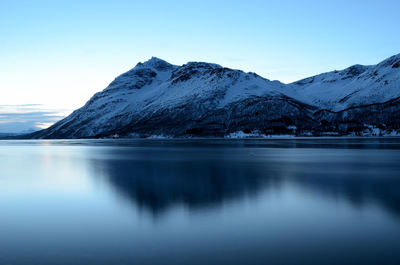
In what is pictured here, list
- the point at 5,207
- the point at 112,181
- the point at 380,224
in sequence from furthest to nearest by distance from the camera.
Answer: the point at 112,181, the point at 5,207, the point at 380,224

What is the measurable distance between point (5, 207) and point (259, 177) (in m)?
19.5

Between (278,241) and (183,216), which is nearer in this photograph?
(278,241)

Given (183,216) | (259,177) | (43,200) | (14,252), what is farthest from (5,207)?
(259,177)

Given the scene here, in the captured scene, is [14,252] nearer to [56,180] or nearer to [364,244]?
[364,244]

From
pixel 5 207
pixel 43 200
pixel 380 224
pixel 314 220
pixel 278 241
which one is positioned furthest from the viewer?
pixel 43 200

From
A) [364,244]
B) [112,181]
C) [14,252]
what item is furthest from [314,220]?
[112,181]

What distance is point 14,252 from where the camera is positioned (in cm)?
1084

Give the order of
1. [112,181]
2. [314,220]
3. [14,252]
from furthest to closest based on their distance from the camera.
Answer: [112,181]
[314,220]
[14,252]

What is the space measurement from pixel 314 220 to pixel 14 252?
11.4 meters

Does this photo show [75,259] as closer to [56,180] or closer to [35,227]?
[35,227]

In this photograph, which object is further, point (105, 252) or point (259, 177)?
point (259, 177)

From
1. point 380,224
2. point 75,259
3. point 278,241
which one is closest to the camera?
point 75,259

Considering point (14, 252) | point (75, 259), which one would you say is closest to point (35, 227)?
point (14, 252)

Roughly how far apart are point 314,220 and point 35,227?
1160 centimetres
